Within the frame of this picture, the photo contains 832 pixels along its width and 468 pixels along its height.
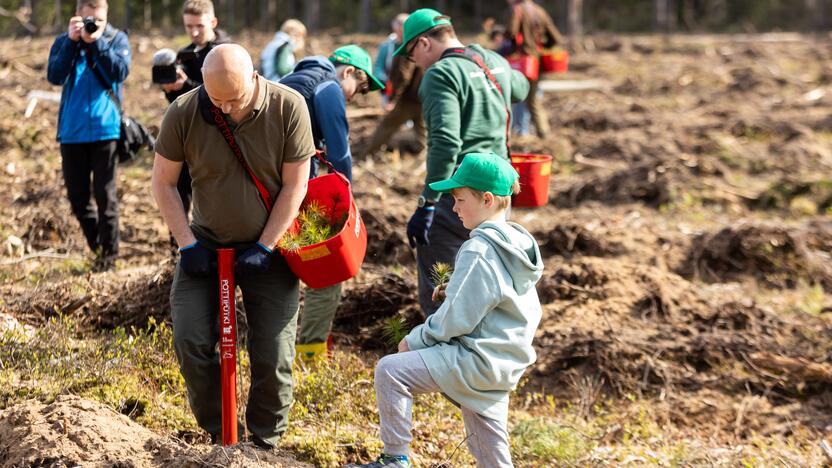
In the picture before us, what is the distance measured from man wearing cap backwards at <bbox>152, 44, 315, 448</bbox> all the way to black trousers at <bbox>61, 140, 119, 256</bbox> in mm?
2825

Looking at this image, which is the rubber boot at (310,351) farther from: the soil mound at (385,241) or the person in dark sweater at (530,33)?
the person in dark sweater at (530,33)

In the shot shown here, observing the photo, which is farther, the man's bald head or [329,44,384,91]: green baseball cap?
[329,44,384,91]: green baseball cap

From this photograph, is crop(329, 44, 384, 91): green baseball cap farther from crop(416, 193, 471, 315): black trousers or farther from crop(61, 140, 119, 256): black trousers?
crop(61, 140, 119, 256): black trousers

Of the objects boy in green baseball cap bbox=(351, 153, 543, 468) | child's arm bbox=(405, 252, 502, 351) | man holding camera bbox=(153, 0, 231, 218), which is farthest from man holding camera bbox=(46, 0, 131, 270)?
child's arm bbox=(405, 252, 502, 351)

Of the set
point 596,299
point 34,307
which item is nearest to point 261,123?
point 34,307

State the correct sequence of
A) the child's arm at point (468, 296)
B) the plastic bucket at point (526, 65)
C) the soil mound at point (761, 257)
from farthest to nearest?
the plastic bucket at point (526, 65)
the soil mound at point (761, 257)
the child's arm at point (468, 296)

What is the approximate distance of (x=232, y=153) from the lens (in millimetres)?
4180

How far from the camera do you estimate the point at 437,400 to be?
18.7 ft

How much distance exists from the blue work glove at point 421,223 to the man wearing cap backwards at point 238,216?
104 cm

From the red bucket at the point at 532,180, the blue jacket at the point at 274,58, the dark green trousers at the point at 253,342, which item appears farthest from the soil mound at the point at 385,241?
the dark green trousers at the point at 253,342

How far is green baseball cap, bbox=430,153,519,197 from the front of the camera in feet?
12.9

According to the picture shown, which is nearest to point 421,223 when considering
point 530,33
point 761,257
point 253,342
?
point 253,342

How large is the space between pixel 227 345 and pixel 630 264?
461cm

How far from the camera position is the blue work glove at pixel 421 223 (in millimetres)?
5395
